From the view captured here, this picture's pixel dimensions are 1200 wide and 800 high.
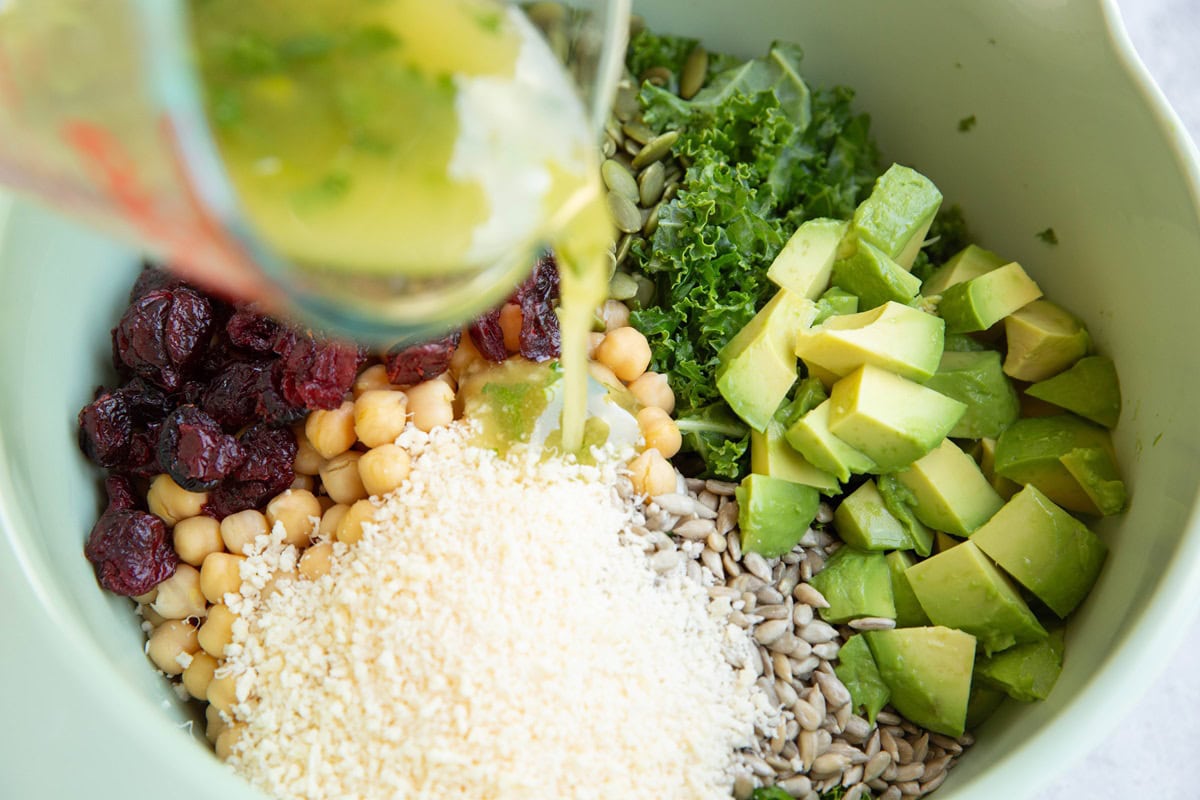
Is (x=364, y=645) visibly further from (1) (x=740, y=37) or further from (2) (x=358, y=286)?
(1) (x=740, y=37)

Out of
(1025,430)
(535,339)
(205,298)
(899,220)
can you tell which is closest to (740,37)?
(899,220)

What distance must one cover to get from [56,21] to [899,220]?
1455 mm

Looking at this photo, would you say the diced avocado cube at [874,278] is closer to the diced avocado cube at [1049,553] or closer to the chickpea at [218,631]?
the diced avocado cube at [1049,553]

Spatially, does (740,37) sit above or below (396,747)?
above

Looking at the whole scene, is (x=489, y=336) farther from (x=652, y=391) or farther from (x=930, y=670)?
(x=930, y=670)

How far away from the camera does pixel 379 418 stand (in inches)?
67.7

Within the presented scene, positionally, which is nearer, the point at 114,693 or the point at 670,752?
the point at 114,693

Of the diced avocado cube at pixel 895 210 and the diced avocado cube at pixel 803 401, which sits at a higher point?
the diced avocado cube at pixel 895 210

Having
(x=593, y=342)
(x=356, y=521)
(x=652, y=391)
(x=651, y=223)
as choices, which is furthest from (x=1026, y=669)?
(x=356, y=521)

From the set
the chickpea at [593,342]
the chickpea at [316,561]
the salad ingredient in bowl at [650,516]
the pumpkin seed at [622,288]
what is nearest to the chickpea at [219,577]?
the salad ingredient in bowl at [650,516]

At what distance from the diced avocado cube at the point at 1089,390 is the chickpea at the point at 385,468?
3.85 ft

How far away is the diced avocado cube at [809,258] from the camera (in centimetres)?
188

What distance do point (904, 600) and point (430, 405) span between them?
92 centimetres

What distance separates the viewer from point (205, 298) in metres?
1.77
